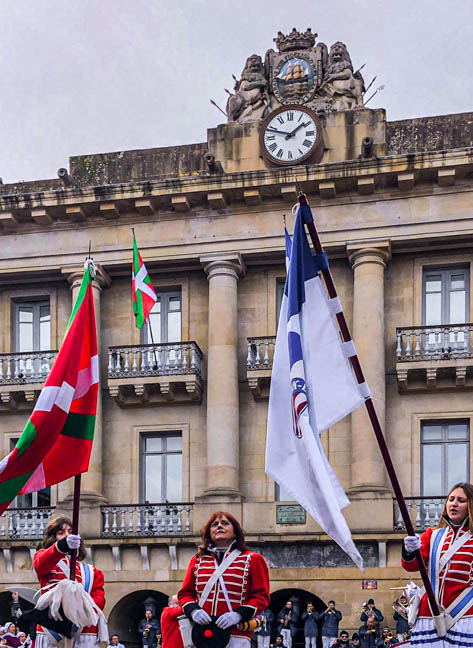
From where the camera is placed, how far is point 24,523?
33750 millimetres

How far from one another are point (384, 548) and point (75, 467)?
61.9 feet

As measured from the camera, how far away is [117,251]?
34.7 m

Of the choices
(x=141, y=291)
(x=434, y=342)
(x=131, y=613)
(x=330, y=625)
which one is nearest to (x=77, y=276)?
(x=141, y=291)

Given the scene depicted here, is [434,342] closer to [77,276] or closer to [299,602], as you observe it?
[299,602]

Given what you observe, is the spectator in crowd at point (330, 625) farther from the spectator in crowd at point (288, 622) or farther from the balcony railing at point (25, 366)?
the balcony railing at point (25, 366)

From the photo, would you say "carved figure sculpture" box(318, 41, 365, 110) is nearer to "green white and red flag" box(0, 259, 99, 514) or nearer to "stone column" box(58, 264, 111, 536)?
"stone column" box(58, 264, 111, 536)

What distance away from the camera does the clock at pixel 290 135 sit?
33031 millimetres

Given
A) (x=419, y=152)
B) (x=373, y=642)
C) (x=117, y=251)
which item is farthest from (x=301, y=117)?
(x=373, y=642)

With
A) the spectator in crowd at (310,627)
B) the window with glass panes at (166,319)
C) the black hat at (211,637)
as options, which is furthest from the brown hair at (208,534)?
the window with glass panes at (166,319)

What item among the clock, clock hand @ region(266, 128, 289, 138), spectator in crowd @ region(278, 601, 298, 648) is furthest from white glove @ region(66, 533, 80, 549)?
clock hand @ region(266, 128, 289, 138)

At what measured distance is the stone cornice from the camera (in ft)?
105

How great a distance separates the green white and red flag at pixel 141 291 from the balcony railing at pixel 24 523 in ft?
19.0

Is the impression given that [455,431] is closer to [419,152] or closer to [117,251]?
[419,152]

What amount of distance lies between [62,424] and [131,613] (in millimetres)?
21787
